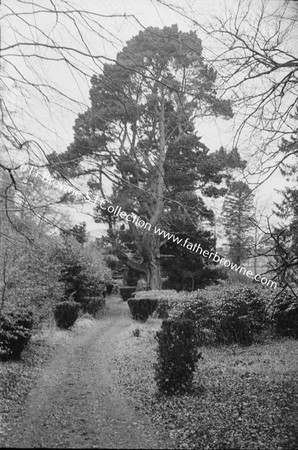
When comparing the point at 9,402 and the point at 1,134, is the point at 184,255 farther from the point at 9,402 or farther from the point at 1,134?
the point at 1,134

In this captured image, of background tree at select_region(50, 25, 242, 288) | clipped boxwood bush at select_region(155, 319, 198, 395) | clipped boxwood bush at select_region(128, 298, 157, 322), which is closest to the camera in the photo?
background tree at select_region(50, 25, 242, 288)

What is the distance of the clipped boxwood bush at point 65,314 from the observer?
36.0 feet

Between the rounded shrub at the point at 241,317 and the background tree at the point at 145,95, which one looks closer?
→ the background tree at the point at 145,95

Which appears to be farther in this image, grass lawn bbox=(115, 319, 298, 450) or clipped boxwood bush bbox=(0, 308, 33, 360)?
clipped boxwood bush bbox=(0, 308, 33, 360)

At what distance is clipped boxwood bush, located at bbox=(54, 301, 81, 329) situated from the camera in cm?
1098

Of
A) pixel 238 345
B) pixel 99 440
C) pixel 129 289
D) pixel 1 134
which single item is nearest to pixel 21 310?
pixel 238 345

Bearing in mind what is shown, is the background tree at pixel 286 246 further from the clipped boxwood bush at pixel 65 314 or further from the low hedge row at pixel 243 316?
the clipped boxwood bush at pixel 65 314

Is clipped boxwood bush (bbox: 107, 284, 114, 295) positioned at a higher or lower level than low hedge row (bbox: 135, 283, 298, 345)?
lower

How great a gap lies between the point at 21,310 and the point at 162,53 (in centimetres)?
558

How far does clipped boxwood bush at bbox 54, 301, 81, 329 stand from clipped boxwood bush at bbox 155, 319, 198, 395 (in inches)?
246

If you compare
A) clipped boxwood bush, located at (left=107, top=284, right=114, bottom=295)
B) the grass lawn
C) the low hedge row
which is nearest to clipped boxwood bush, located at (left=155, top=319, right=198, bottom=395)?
the grass lawn

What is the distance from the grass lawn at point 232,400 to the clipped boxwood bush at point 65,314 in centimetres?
367

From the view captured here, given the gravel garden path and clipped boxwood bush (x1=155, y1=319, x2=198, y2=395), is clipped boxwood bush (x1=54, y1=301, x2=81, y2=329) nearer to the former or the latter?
the gravel garden path

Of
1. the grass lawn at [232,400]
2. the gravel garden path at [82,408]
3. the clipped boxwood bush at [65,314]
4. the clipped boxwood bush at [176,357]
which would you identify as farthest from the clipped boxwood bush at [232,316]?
the clipped boxwood bush at [65,314]
